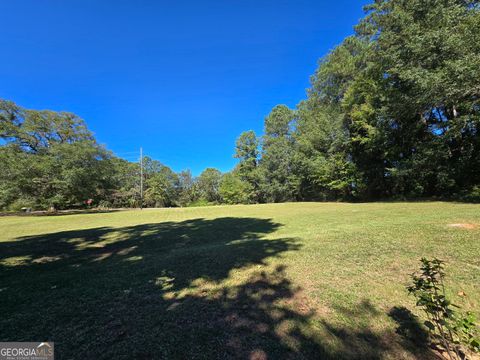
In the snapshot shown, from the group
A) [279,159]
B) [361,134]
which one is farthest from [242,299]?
[279,159]

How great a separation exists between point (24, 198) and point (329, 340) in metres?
30.5

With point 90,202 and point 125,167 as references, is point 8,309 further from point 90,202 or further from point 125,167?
point 125,167

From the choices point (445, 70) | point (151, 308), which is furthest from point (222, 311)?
point (445, 70)

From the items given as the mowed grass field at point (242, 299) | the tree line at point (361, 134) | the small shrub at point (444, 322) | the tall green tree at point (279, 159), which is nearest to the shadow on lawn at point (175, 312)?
the mowed grass field at point (242, 299)

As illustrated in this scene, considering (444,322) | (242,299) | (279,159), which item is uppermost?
(279,159)

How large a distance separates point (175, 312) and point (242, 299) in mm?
880

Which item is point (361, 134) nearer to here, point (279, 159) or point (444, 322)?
point (279, 159)

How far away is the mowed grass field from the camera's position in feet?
6.93

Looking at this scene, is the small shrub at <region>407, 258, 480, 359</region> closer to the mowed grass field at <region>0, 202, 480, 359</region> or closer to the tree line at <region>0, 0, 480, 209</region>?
the mowed grass field at <region>0, 202, 480, 359</region>

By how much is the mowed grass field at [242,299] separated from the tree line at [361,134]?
11.7m

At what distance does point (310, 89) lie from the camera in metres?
31.3

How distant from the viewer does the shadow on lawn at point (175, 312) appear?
81.5 inches

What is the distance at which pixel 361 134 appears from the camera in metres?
22.4

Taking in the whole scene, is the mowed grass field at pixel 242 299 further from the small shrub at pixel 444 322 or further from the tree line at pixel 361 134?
the tree line at pixel 361 134
